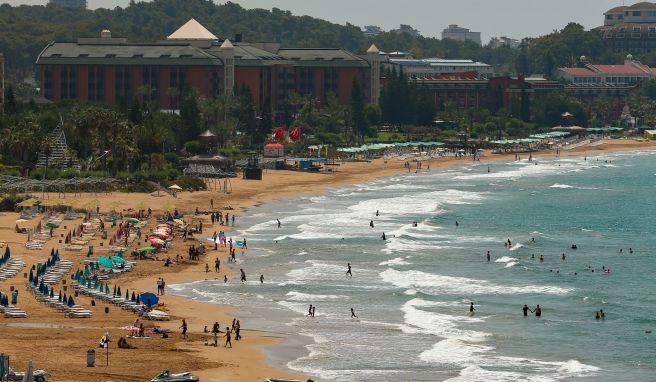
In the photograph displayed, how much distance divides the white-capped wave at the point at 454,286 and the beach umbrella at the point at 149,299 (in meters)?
18.3

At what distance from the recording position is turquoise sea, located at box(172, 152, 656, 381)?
70.8 m

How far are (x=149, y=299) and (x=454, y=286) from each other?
71.5 ft

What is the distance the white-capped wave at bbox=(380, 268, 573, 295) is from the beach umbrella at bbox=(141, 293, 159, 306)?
18.3 meters

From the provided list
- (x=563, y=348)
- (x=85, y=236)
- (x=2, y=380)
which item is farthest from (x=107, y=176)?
(x=2, y=380)

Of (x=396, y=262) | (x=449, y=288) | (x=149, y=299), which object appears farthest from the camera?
(x=396, y=262)

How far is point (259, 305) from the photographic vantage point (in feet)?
277

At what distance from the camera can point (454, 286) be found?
300ft

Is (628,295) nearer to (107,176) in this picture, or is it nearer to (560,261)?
(560,261)

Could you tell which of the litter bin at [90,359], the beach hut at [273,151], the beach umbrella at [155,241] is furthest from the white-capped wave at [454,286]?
the beach hut at [273,151]

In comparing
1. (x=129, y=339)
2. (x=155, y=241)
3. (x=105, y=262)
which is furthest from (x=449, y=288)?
(x=129, y=339)

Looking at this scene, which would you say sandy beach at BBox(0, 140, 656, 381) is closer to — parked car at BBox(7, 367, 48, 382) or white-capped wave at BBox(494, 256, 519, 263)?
parked car at BBox(7, 367, 48, 382)

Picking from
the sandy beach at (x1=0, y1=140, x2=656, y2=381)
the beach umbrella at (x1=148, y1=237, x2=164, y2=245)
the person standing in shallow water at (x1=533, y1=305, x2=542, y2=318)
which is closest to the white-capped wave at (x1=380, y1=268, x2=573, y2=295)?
the person standing in shallow water at (x1=533, y1=305, x2=542, y2=318)

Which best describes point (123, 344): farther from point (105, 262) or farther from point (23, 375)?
point (105, 262)

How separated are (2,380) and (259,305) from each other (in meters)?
28.3
